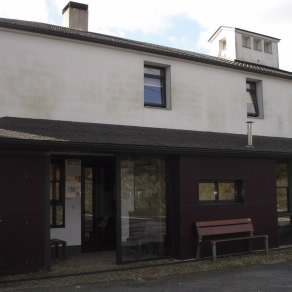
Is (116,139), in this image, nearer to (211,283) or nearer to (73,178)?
(73,178)

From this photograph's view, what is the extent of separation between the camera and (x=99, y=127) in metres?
10.5

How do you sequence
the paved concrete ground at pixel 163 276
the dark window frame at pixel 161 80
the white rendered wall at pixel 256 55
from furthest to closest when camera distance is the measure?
the white rendered wall at pixel 256 55 → the dark window frame at pixel 161 80 → the paved concrete ground at pixel 163 276

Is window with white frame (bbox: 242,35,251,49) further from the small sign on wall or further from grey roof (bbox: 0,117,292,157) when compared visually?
the small sign on wall

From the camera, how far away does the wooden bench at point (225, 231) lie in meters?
9.98

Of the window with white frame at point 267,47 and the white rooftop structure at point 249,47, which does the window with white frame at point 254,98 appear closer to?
the white rooftop structure at point 249,47

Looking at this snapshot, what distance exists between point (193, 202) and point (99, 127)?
2.96 meters

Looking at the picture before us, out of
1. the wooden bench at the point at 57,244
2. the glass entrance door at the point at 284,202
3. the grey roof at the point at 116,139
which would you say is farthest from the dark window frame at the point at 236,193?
the wooden bench at the point at 57,244

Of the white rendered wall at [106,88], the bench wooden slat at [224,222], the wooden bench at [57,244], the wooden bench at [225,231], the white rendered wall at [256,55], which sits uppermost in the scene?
the white rendered wall at [256,55]

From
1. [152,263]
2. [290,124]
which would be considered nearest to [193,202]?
[152,263]

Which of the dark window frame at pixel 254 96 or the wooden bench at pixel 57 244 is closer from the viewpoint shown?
the wooden bench at pixel 57 244

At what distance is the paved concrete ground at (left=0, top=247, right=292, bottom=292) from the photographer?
7484 millimetres

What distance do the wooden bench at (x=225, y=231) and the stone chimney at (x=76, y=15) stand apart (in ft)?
27.6

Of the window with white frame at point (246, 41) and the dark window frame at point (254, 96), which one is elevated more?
the window with white frame at point (246, 41)

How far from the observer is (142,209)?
32.3 ft
